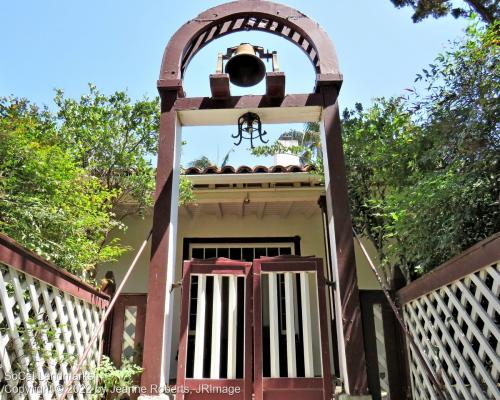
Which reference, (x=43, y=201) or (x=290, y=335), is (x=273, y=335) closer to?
(x=290, y=335)

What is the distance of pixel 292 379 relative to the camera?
288 cm

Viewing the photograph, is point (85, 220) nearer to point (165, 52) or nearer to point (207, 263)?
point (207, 263)

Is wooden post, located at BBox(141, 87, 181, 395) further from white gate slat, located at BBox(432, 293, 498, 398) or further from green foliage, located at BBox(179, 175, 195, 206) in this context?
white gate slat, located at BBox(432, 293, 498, 398)

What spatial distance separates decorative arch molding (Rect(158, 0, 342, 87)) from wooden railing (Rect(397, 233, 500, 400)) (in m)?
2.00

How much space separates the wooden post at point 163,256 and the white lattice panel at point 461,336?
2021mm

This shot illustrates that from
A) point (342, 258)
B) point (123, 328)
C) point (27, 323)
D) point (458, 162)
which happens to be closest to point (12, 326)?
point (27, 323)

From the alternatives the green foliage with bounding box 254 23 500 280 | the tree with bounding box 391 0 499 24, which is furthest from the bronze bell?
the tree with bounding box 391 0 499 24

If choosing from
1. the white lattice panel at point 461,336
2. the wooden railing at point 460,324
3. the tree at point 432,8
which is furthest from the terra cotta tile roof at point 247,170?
the tree at point 432,8

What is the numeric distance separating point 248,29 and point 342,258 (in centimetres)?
247

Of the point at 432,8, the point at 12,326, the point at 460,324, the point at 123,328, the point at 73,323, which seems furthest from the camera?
the point at 432,8

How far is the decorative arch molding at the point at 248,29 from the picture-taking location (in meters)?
3.50

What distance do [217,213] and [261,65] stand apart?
3.51 meters

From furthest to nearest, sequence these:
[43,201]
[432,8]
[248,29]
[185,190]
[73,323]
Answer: [432,8] → [185,190] → [248,29] → [43,201] → [73,323]

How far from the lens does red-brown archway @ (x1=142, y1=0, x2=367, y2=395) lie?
288 cm
